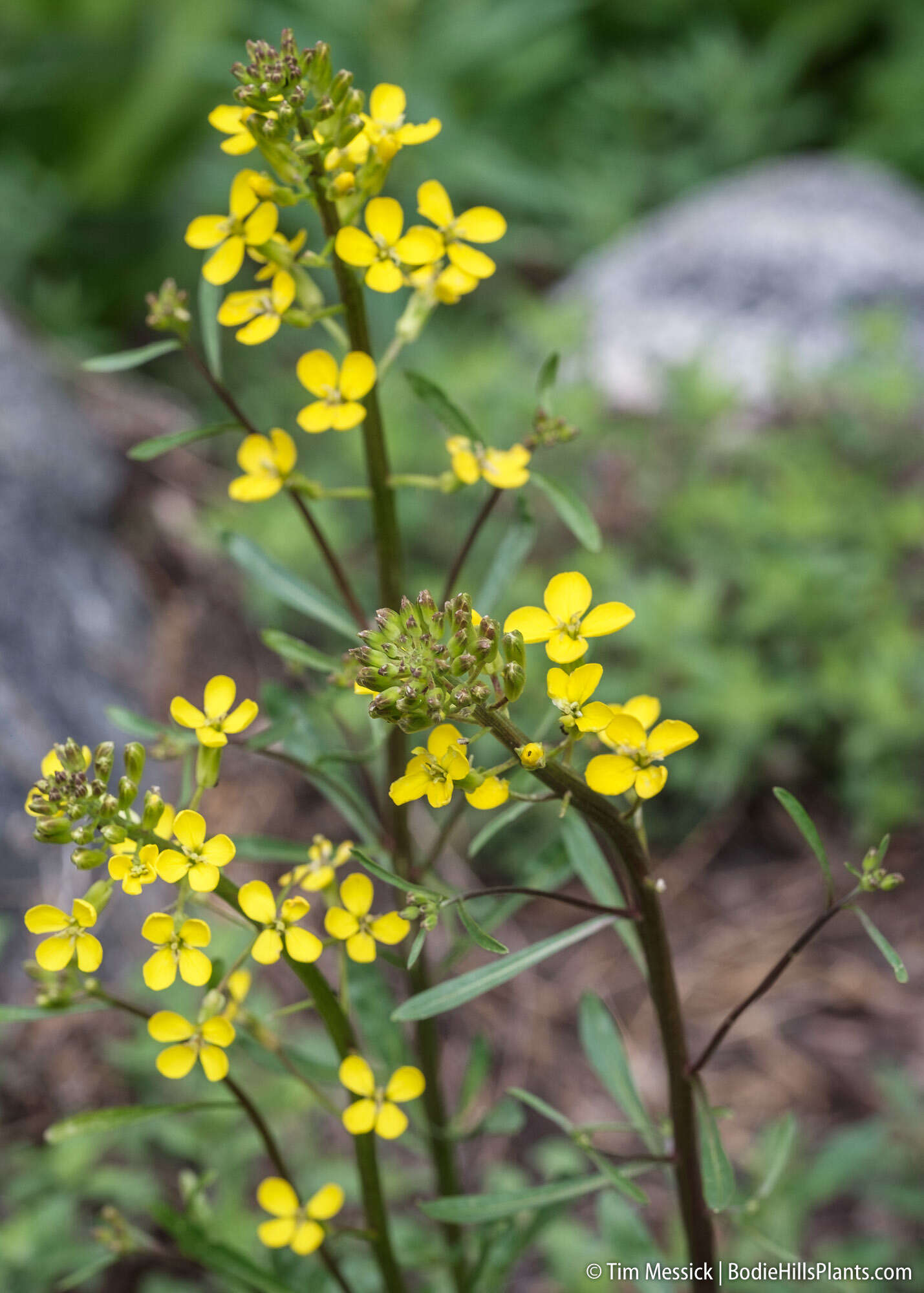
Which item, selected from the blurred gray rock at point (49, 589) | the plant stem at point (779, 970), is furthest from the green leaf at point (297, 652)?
the blurred gray rock at point (49, 589)

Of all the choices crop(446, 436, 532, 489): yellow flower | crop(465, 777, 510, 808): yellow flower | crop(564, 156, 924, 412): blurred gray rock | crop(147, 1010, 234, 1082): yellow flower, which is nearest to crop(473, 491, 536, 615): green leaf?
crop(446, 436, 532, 489): yellow flower

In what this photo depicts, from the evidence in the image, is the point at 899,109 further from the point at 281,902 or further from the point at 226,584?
the point at 281,902

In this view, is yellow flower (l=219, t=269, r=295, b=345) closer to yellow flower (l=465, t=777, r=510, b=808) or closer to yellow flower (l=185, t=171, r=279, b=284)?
yellow flower (l=185, t=171, r=279, b=284)

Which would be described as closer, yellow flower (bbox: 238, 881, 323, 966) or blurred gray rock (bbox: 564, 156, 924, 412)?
yellow flower (bbox: 238, 881, 323, 966)

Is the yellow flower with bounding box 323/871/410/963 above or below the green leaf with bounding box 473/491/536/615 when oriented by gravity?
below

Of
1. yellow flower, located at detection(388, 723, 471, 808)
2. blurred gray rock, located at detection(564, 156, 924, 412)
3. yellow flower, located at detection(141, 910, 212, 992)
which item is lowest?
yellow flower, located at detection(141, 910, 212, 992)

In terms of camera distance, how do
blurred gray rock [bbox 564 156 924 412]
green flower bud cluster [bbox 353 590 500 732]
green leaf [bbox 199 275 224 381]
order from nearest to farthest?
green flower bud cluster [bbox 353 590 500 732]
green leaf [bbox 199 275 224 381]
blurred gray rock [bbox 564 156 924 412]

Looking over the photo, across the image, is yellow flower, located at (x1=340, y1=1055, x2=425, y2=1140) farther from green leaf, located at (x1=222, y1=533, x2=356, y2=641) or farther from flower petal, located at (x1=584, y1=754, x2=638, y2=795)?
green leaf, located at (x1=222, y1=533, x2=356, y2=641)

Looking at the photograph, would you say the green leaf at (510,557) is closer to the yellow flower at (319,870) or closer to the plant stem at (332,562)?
the plant stem at (332,562)

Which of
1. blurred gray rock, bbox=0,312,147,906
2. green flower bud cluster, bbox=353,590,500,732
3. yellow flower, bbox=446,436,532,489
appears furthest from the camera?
blurred gray rock, bbox=0,312,147,906
